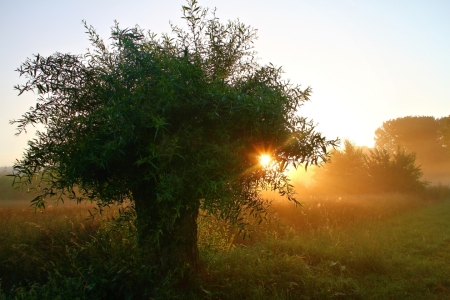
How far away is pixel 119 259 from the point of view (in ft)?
22.4

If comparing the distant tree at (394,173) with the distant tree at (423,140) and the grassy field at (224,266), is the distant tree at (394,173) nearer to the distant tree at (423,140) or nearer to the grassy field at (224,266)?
the grassy field at (224,266)

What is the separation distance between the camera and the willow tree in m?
4.52

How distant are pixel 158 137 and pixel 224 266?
3.94 meters

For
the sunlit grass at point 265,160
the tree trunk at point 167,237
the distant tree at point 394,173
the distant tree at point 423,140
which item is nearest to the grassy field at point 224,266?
the tree trunk at point 167,237

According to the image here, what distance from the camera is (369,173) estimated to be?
118ft

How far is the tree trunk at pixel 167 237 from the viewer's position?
5504 mm

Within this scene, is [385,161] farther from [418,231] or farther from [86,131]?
[86,131]

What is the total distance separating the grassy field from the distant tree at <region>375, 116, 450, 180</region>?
71935mm

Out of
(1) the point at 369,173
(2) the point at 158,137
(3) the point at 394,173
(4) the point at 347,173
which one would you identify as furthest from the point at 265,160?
(4) the point at 347,173

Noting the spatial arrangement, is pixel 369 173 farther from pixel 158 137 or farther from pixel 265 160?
pixel 158 137

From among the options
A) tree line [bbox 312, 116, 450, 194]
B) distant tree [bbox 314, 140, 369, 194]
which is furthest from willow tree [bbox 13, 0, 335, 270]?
distant tree [bbox 314, 140, 369, 194]

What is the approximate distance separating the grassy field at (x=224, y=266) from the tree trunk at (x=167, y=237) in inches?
10.5

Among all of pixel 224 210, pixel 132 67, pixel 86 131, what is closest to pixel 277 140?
pixel 224 210

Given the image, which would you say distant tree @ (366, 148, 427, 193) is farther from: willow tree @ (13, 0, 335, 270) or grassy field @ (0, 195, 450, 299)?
willow tree @ (13, 0, 335, 270)
